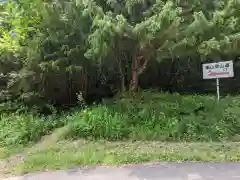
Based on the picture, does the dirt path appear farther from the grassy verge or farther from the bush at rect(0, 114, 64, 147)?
the bush at rect(0, 114, 64, 147)

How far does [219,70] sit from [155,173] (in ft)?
15.0

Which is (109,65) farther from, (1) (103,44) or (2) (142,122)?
(2) (142,122)

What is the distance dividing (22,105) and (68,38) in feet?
10.1

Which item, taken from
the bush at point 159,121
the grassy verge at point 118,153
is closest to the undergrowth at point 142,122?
the bush at point 159,121

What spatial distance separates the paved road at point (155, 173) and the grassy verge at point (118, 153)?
28 cm

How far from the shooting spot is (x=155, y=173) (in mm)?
5316

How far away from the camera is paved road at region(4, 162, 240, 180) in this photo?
5.09 meters

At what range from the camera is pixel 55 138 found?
7.67 metres

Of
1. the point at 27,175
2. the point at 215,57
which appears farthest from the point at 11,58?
the point at 215,57

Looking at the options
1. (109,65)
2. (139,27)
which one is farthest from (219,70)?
(109,65)

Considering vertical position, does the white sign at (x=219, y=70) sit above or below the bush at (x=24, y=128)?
above

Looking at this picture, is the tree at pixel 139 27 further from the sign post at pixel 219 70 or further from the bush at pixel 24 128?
the bush at pixel 24 128

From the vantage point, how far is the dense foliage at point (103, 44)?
7020mm

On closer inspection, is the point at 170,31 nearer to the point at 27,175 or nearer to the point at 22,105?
the point at 27,175
